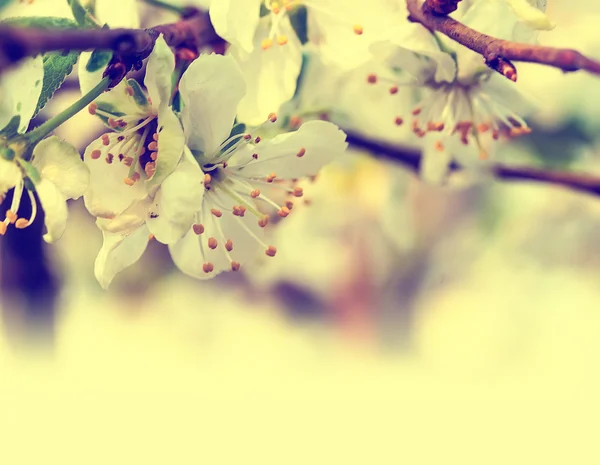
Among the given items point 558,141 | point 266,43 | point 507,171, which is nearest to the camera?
point 266,43

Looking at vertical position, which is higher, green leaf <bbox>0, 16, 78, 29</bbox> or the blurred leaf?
green leaf <bbox>0, 16, 78, 29</bbox>

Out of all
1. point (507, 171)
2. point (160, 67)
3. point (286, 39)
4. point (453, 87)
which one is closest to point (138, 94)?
point (160, 67)

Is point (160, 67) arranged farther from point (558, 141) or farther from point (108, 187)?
point (558, 141)

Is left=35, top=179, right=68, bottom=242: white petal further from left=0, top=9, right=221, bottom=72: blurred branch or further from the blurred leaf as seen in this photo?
the blurred leaf

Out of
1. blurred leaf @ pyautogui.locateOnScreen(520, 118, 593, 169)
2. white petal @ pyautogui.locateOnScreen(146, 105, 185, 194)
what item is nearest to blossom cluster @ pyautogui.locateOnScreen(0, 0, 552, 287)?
white petal @ pyautogui.locateOnScreen(146, 105, 185, 194)

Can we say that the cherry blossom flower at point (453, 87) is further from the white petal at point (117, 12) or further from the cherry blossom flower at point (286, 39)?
the white petal at point (117, 12)

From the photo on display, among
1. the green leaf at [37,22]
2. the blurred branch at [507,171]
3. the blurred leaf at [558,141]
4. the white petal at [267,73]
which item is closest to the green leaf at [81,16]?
the green leaf at [37,22]

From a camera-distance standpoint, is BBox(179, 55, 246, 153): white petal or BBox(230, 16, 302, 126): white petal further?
BBox(230, 16, 302, 126): white petal
